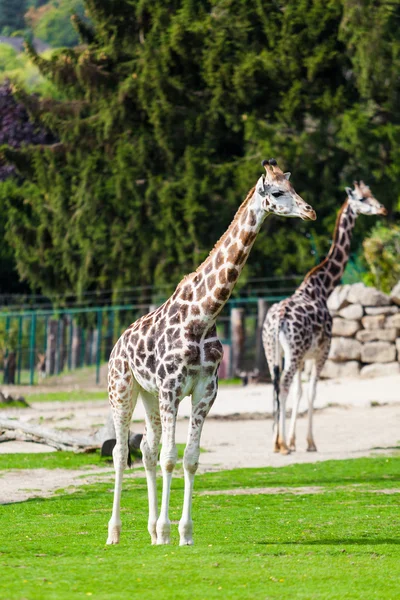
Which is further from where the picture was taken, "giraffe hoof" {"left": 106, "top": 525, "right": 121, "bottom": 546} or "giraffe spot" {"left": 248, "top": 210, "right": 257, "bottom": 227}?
"giraffe spot" {"left": 248, "top": 210, "right": 257, "bottom": 227}

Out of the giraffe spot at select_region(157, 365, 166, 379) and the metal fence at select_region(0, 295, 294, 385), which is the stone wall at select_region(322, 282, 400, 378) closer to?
the metal fence at select_region(0, 295, 294, 385)

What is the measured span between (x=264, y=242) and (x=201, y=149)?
3.92 m

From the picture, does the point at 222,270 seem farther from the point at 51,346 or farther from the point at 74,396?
the point at 51,346

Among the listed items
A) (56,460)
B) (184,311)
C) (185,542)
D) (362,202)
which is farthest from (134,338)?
(362,202)

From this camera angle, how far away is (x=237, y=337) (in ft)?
104

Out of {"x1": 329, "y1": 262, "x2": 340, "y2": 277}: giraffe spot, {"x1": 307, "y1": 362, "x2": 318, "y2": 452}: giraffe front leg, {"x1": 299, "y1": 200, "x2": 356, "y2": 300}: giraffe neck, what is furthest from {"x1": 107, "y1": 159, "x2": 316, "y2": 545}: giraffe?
{"x1": 329, "y1": 262, "x2": 340, "y2": 277}: giraffe spot

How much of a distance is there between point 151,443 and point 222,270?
1480 millimetres

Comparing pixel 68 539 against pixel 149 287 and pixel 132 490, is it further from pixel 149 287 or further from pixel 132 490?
pixel 149 287

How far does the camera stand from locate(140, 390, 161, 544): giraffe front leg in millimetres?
8969

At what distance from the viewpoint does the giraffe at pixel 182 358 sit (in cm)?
862

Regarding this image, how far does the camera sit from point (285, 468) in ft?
47.6

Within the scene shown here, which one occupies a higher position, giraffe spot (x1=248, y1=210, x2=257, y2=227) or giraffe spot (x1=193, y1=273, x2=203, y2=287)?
giraffe spot (x1=248, y1=210, x2=257, y2=227)

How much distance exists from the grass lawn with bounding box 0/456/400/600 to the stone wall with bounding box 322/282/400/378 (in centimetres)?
1318

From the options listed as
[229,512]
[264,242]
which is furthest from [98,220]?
[229,512]
